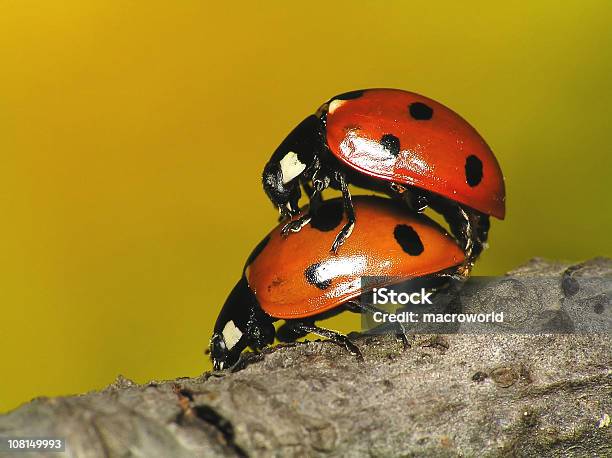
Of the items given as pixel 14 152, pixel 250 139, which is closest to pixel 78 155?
pixel 14 152

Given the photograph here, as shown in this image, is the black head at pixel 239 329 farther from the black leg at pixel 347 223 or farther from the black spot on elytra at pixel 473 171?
the black spot on elytra at pixel 473 171

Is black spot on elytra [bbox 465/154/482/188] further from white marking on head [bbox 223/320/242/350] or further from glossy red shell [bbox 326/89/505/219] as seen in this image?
white marking on head [bbox 223/320/242/350]

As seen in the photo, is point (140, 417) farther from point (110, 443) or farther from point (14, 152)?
point (14, 152)

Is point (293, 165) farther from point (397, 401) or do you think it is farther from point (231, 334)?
point (397, 401)

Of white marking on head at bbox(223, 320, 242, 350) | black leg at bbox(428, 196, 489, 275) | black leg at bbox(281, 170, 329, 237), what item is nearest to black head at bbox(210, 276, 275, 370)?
white marking on head at bbox(223, 320, 242, 350)

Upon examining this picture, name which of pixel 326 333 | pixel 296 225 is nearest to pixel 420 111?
pixel 296 225

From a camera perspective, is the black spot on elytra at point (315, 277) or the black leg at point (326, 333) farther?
the black spot on elytra at point (315, 277)


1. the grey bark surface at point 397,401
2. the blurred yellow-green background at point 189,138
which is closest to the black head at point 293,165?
the blurred yellow-green background at point 189,138
